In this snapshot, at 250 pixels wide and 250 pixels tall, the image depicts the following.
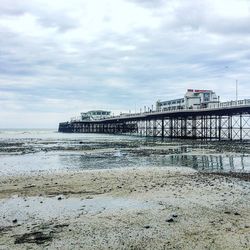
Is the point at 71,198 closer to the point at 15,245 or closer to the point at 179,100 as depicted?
the point at 15,245

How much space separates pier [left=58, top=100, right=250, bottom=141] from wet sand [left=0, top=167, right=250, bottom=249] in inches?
1629

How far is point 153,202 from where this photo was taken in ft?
39.8

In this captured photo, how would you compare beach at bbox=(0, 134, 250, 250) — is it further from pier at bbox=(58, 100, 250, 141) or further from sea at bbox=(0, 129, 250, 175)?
pier at bbox=(58, 100, 250, 141)

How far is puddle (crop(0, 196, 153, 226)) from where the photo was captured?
10.4 m

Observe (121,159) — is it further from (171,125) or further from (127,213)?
(171,125)

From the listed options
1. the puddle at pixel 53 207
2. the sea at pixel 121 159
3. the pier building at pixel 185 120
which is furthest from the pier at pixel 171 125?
the puddle at pixel 53 207

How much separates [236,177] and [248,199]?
228 inches

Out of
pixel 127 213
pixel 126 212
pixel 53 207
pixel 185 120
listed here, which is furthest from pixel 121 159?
pixel 185 120

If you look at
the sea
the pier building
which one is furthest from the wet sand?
the pier building

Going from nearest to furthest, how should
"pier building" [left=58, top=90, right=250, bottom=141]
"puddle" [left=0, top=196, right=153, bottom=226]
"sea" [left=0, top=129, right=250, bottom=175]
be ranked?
"puddle" [left=0, top=196, right=153, bottom=226] → "sea" [left=0, top=129, right=250, bottom=175] → "pier building" [left=58, top=90, right=250, bottom=141]

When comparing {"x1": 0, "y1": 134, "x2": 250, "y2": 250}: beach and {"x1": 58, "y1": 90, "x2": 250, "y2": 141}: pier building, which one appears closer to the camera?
{"x1": 0, "y1": 134, "x2": 250, "y2": 250}: beach

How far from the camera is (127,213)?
10.7 meters

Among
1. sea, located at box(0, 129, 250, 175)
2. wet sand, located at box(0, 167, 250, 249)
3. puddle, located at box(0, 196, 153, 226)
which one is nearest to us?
wet sand, located at box(0, 167, 250, 249)

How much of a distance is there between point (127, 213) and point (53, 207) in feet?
7.66
